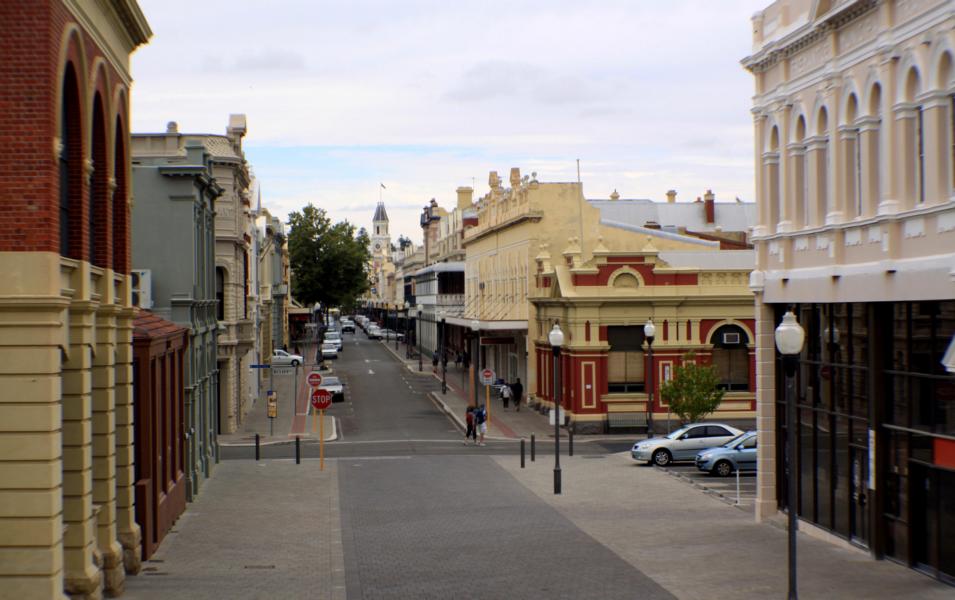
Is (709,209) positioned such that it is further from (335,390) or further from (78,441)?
(78,441)

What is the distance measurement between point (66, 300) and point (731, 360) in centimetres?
3988

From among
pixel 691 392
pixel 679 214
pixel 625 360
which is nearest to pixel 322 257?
pixel 679 214

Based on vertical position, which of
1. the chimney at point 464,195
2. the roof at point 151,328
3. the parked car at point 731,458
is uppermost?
the chimney at point 464,195

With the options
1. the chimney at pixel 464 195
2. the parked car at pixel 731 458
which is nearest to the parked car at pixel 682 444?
the parked car at pixel 731 458

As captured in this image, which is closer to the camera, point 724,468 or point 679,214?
point 724,468

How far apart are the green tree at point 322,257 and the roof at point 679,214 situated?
33656 mm

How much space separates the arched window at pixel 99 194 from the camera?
18031 millimetres

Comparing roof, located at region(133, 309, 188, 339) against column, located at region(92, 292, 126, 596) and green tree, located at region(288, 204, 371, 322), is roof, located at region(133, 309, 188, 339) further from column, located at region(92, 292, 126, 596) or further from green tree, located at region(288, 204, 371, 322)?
green tree, located at region(288, 204, 371, 322)

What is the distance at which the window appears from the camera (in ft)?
165

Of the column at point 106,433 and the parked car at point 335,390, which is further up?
the column at point 106,433

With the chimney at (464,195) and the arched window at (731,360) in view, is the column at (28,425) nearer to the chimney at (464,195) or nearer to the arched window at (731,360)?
the arched window at (731,360)

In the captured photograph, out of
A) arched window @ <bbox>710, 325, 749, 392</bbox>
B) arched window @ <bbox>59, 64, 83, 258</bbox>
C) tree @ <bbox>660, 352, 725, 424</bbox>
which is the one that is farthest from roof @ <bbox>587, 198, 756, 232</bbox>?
arched window @ <bbox>59, 64, 83, 258</bbox>

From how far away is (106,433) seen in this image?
17719mm

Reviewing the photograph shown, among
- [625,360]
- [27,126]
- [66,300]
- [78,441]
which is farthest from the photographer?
[625,360]
